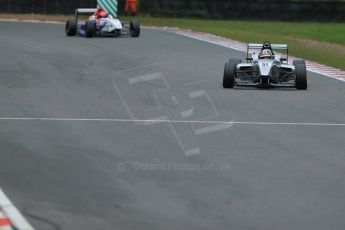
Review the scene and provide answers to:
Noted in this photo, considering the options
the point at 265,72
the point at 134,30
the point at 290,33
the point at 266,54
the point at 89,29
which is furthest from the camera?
the point at 290,33

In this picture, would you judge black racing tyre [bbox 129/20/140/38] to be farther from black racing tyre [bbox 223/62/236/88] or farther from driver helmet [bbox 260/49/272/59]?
black racing tyre [bbox 223/62/236/88]

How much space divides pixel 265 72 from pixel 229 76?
641 mm

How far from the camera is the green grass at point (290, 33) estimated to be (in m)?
25.6

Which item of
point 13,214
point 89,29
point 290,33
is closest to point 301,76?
point 13,214

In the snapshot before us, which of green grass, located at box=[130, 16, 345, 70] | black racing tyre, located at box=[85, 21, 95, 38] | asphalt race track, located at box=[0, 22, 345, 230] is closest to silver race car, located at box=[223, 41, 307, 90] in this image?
asphalt race track, located at box=[0, 22, 345, 230]

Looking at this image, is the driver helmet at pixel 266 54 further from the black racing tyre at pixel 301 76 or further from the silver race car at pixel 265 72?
the black racing tyre at pixel 301 76

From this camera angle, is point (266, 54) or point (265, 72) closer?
point (265, 72)

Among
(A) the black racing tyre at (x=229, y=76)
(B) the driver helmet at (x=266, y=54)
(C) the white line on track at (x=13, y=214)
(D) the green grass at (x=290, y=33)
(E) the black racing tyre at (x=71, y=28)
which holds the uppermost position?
(C) the white line on track at (x=13, y=214)

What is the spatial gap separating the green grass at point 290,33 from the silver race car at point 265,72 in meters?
5.27

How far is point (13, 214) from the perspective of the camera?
712cm

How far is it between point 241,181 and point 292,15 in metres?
32.9

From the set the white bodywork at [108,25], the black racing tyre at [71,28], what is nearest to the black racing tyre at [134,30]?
the white bodywork at [108,25]

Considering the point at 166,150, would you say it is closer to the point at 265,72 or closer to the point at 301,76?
the point at 265,72

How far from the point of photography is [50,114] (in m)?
12.8
